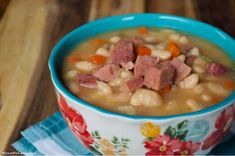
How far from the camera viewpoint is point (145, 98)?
1023 mm

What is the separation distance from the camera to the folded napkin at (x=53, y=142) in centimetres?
124

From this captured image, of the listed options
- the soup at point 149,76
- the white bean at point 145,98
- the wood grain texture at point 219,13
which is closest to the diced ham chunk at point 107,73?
the soup at point 149,76

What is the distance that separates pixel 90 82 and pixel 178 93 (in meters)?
0.22

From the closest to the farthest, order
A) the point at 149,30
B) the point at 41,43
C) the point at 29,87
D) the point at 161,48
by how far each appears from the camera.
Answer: the point at 161,48 < the point at 149,30 < the point at 29,87 < the point at 41,43

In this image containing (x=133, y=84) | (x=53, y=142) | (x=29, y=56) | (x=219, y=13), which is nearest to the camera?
(x=133, y=84)

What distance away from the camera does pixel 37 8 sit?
80.2 inches

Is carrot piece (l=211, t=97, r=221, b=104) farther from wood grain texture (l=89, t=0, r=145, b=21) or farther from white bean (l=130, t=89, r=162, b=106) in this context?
wood grain texture (l=89, t=0, r=145, b=21)

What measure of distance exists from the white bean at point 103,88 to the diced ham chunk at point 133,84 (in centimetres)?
4

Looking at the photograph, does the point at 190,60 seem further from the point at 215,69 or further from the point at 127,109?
Result: the point at 127,109

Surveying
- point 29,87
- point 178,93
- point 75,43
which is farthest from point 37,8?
point 178,93

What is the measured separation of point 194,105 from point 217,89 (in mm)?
96

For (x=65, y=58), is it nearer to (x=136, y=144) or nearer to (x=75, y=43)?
(x=75, y=43)

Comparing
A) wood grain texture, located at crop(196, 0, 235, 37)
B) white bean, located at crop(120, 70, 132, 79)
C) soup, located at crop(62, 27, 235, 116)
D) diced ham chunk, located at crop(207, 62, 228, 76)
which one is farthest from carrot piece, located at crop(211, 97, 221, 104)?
wood grain texture, located at crop(196, 0, 235, 37)

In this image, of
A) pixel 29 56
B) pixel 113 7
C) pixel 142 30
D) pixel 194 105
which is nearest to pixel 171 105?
pixel 194 105
